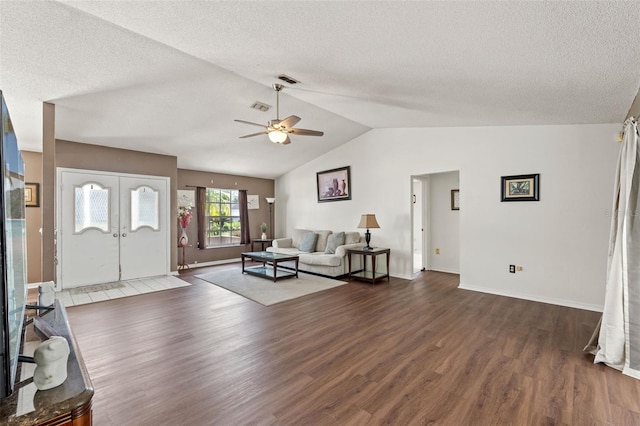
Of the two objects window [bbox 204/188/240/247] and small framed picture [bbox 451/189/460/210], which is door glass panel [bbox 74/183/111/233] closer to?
window [bbox 204/188/240/247]

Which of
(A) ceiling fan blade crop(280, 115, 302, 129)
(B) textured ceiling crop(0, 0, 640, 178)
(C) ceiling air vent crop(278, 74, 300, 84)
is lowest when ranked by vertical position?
(A) ceiling fan blade crop(280, 115, 302, 129)

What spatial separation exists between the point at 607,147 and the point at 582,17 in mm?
2962

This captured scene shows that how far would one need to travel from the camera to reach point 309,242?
6.79 m

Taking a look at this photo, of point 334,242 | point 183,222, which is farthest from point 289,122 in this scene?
point 183,222

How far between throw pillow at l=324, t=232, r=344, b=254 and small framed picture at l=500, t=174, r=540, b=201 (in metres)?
3.08

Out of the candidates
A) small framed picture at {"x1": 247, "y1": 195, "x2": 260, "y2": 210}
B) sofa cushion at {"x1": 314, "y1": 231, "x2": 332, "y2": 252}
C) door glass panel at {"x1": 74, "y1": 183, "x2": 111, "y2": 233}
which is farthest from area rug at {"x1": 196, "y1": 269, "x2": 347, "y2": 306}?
small framed picture at {"x1": 247, "y1": 195, "x2": 260, "y2": 210}

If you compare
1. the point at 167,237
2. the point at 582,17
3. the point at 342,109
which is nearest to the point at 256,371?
the point at 582,17

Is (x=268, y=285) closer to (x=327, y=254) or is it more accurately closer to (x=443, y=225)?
(x=327, y=254)

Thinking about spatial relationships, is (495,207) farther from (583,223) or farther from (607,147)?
(607,147)

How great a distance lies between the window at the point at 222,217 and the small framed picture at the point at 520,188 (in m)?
6.38

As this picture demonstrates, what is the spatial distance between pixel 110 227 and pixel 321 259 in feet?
13.3

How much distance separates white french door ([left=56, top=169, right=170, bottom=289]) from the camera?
502 cm

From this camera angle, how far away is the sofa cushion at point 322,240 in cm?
677

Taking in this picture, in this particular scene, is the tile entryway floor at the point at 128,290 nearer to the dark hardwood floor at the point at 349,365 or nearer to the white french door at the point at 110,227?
the white french door at the point at 110,227
